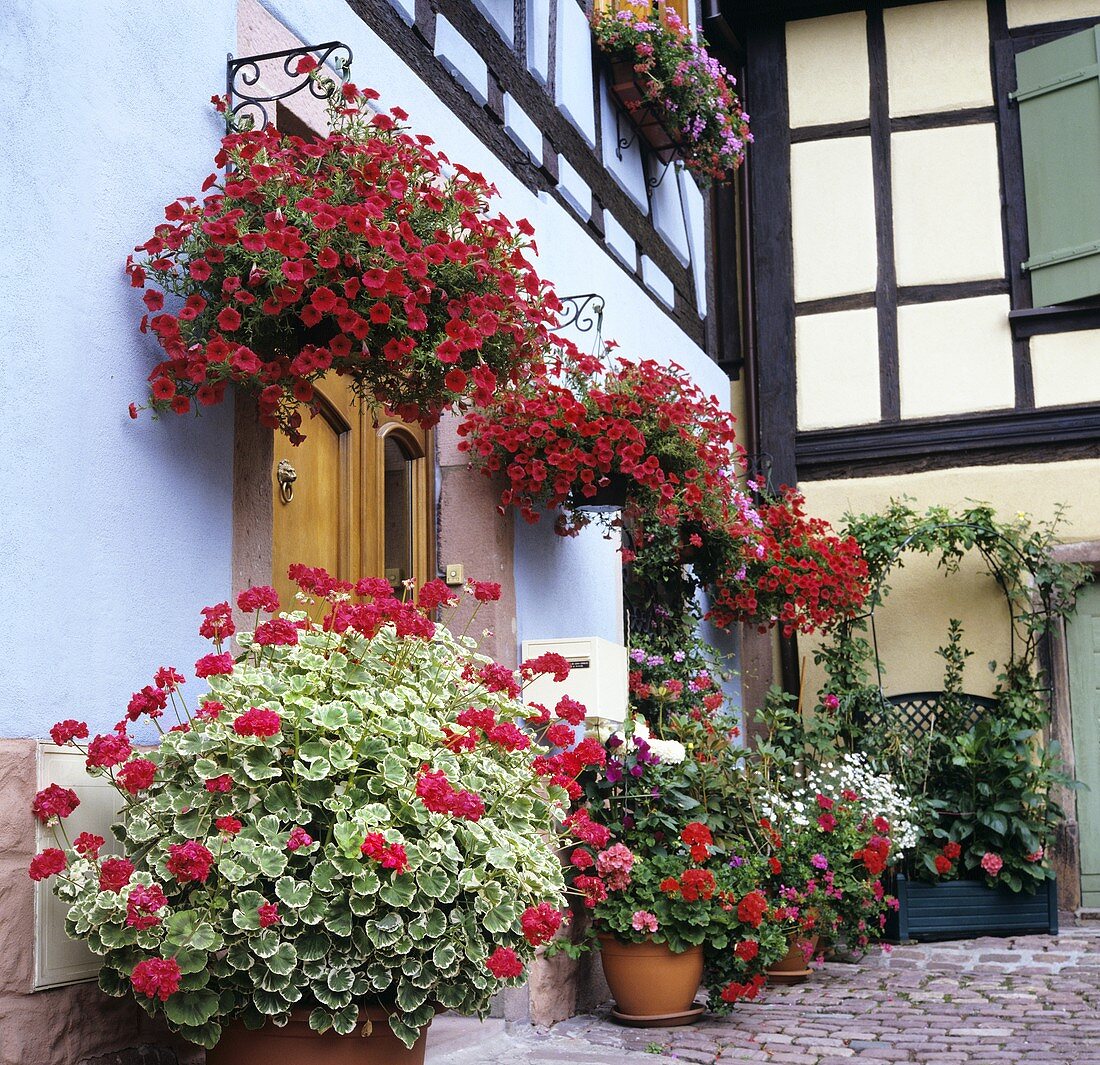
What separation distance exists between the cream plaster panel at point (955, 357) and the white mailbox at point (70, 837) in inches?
241

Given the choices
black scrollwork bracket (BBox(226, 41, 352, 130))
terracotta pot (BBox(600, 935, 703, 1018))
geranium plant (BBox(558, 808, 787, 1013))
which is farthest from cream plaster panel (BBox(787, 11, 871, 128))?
terracotta pot (BBox(600, 935, 703, 1018))

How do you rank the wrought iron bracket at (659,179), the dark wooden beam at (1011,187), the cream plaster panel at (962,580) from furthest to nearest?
the dark wooden beam at (1011,187)
the cream plaster panel at (962,580)
the wrought iron bracket at (659,179)

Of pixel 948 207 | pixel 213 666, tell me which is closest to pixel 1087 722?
pixel 948 207

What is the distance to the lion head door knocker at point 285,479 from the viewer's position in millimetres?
3781

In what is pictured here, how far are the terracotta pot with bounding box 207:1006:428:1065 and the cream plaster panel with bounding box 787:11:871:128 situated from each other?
276 inches

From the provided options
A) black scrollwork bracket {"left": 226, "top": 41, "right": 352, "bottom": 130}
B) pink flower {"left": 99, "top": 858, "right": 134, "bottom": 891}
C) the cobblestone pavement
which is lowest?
the cobblestone pavement

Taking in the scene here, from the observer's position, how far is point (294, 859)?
2.58 metres

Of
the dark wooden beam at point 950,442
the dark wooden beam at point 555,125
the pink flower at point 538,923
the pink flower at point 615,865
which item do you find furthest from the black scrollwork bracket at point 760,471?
the pink flower at point 538,923

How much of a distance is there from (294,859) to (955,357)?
→ 20.7ft

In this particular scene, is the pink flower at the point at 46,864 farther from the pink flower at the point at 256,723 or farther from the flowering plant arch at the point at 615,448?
the flowering plant arch at the point at 615,448

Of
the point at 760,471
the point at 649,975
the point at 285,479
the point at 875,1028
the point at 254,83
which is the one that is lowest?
the point at 875,1028

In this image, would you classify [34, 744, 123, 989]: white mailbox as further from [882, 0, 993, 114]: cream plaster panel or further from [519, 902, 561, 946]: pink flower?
[882, 0, 993, 114]: cream plaster panel

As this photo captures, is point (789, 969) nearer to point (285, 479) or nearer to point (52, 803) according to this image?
point (285, 479)

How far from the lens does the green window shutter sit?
307 inches
